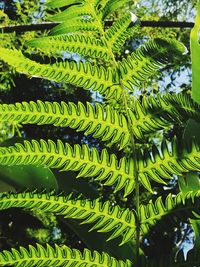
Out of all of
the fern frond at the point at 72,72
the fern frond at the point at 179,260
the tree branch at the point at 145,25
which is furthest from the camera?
the tree branch at the point at 145,25

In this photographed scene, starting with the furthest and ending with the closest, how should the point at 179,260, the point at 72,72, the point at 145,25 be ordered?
the point at 145,25, the point at 72,72, the point at 179,260

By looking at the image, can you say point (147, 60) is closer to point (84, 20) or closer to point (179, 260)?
point (84, 20)

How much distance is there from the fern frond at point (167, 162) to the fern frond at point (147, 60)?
0.30ft

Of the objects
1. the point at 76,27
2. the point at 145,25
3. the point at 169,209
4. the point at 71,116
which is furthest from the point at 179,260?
the point at 145,25

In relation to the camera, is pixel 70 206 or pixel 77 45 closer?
pixel 70 206

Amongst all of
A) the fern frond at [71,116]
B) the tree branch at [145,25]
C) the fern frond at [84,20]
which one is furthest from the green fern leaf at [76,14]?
the tree branch at [145,25]

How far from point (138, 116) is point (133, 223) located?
0.09 metres

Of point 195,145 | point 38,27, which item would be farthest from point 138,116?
point 38,27

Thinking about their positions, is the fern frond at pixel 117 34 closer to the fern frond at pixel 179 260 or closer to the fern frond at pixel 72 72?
the fern frond at pixel 72 72

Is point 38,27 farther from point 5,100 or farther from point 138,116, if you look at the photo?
point 5,100

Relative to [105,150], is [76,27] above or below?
above

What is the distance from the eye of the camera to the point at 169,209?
417 mm

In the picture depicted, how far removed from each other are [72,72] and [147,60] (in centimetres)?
7

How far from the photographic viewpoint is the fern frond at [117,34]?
55 cm
